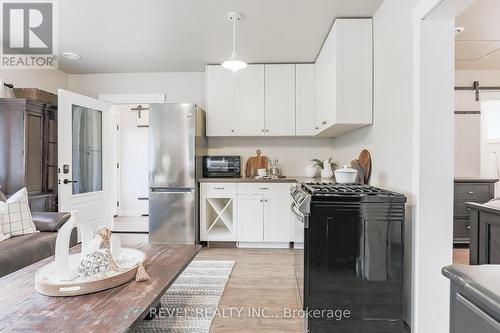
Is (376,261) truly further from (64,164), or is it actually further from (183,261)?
(64,164)

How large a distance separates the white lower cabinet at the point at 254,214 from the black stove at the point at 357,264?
1884 mm

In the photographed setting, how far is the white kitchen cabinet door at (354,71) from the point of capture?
2.61 meters

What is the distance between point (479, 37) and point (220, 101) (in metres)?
3.02

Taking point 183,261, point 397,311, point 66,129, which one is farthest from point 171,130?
point 397,311

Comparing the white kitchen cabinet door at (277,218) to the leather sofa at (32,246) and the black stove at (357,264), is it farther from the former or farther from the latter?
the leather sofa at (32,246)

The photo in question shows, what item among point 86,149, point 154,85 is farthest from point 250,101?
point 86,149

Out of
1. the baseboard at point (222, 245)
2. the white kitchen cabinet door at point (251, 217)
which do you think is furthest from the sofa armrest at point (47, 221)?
the white kitchen cabinet door at point (251, 217)

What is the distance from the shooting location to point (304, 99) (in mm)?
3910

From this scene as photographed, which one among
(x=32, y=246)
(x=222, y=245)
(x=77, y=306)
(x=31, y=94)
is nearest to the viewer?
(x=77, y=306)

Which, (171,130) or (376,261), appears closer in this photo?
(376,261)

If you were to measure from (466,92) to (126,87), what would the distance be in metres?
4.89

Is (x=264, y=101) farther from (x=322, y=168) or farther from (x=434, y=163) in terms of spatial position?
(x=434, y=163)

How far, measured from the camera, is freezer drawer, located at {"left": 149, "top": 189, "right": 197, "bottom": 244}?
3707mm

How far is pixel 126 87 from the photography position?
4.36 m
